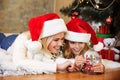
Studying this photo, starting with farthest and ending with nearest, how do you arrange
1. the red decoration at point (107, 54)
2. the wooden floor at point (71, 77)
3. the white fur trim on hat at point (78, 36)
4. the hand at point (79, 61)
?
the red decoration at point (107, 54)
the white fur trim on hat at point (78, 36)
the hand at point (79, 61)
the wooden floor at point (71, 77)

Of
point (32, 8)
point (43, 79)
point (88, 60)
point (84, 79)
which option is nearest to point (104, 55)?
point (88, 60)

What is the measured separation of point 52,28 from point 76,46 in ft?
0.60

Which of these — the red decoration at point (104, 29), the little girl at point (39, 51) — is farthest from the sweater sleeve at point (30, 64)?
the red decoration at point (104, 29)

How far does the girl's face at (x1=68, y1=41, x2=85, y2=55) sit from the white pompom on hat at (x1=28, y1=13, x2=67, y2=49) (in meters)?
0.12

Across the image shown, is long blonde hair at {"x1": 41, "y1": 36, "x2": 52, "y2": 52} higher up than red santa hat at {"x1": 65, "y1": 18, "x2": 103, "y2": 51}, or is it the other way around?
red santa hat at {"x1": 65, "y1": 18, "x2": 103, "y2": 51}

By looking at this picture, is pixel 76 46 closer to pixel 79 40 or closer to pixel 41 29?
pixel 79 40

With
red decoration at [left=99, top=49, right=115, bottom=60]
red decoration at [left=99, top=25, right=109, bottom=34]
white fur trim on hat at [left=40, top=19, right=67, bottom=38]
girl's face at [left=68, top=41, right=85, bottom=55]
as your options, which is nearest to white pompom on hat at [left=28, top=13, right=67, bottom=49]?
white fur trim on hat at [left=40, top=19, right=67, bottom=38]

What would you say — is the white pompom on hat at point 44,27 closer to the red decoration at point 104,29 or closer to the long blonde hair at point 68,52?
the long blonde hair at point 68,52

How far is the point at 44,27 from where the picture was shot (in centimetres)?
115

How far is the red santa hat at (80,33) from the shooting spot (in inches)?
48.8

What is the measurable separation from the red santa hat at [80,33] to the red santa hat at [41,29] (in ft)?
0.27

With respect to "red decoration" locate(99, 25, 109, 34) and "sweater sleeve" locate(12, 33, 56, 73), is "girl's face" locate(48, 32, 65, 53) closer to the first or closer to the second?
"sweater sleeve" locate(12, 33, 56, 73)

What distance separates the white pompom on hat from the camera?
1.12 m

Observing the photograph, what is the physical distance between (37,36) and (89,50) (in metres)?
0.35
